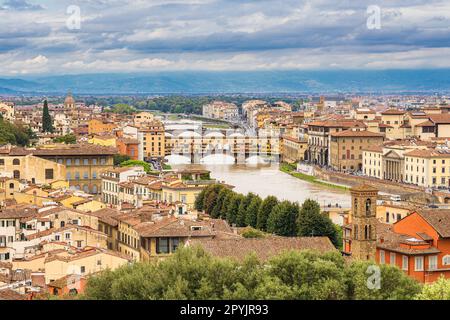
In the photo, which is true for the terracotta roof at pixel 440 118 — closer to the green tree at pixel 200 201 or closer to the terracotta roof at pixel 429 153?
the terracotta roof at pixel 429 153

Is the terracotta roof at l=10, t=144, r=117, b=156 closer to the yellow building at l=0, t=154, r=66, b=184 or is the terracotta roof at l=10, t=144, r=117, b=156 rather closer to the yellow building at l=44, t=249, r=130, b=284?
the yellow building at l=0, t=154, r=66, b=184

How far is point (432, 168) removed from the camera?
2825 cm

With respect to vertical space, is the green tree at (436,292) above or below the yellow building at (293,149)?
above

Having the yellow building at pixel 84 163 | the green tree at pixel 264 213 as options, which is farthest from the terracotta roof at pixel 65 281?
the yellow building at pixel 84 163

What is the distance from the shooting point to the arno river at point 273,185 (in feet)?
81.1

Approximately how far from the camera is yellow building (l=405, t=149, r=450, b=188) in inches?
1109

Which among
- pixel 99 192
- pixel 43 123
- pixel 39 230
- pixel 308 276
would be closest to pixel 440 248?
pixel 308 276

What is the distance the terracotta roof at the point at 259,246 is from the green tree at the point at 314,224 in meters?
4.13

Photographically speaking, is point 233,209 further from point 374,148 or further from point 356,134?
point 356,134

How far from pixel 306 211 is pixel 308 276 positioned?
7.50 m

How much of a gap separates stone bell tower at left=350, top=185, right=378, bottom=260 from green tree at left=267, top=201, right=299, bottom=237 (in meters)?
4.22

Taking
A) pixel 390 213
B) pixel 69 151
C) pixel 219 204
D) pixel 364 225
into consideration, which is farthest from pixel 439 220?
pixel 69 151

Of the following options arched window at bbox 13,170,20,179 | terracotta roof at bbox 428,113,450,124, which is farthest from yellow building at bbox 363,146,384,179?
arched window at bbox 13,170,20,179

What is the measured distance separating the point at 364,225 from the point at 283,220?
447 centimetres
